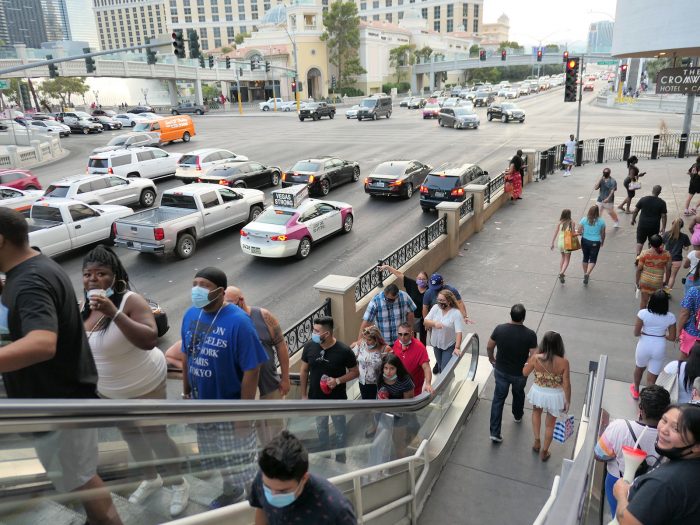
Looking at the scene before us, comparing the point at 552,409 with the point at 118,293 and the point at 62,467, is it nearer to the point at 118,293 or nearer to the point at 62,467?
the point at 118,293

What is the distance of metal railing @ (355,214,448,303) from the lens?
9945mm

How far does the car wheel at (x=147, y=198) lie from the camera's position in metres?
20.3

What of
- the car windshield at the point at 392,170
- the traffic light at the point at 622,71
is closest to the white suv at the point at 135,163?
the car windshield at the point at 392,170

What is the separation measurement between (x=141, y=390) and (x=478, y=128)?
139ft

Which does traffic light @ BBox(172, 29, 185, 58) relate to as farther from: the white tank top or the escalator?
the white tank top

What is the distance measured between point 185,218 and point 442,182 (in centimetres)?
831

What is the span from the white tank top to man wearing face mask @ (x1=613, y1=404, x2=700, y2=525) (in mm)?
3199

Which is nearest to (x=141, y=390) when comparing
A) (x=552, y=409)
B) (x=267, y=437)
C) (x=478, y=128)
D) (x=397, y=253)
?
(x=267, y=437)

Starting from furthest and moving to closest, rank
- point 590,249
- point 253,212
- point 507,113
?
point 507,113, point 253,212, point 590,249

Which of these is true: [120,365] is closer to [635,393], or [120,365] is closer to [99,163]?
[635,393]

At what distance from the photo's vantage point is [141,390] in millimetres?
3994

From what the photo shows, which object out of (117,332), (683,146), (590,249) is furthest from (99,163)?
(683,146)

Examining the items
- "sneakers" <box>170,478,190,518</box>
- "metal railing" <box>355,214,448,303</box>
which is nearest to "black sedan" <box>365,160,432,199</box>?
"metal railing" <box>355,214,448,303</box>

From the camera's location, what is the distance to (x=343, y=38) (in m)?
92.4
